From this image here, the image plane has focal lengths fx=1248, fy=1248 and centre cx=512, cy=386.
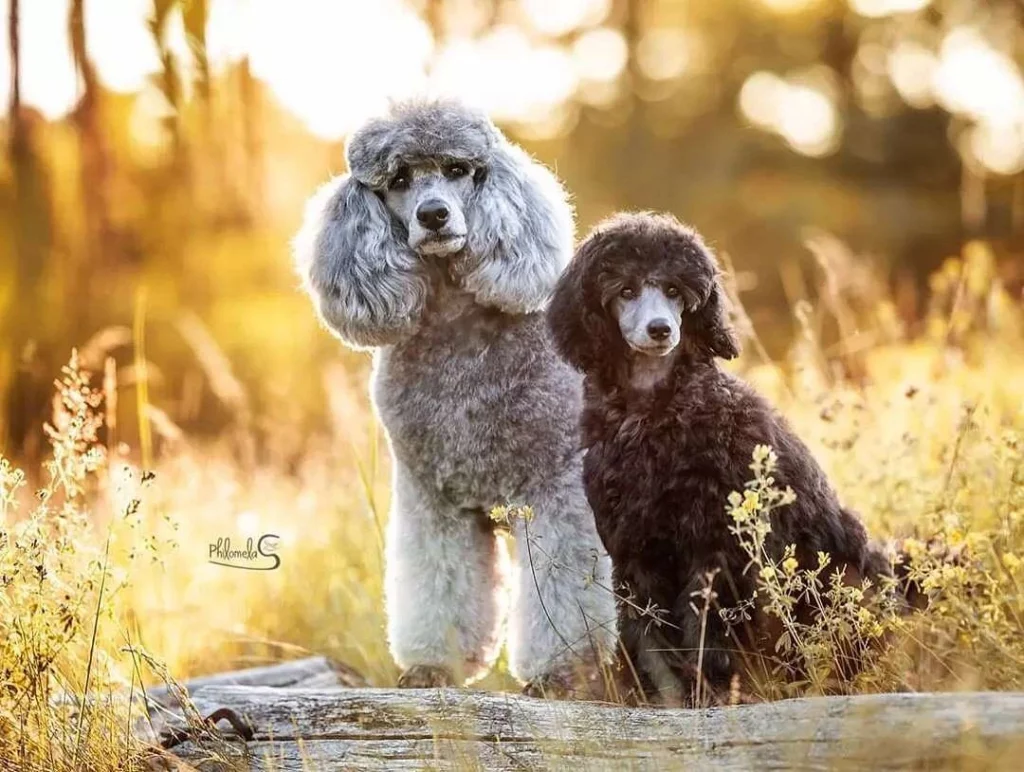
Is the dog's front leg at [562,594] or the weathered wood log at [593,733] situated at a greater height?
the dog's front leg at [562,594]

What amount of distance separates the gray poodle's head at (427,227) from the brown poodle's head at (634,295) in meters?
0.34

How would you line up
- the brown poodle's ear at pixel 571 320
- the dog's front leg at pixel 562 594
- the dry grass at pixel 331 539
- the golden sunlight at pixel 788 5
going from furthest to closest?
the golden sunlight at pixel 788 5 < the dog's front leg at pixel 562 594 < the brown poodle's ear at pixel 571 320 < the dry grass at pixel 331 539

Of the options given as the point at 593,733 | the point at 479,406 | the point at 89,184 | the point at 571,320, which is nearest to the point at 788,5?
the point at 89,184

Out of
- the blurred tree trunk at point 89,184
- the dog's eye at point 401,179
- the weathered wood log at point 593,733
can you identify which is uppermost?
the blurred tree trunk at point 89,184

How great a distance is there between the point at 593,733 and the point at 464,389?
4.25 ft

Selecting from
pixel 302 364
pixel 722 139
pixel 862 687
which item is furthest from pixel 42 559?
pixel 722 139

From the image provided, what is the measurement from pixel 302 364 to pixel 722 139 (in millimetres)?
6976

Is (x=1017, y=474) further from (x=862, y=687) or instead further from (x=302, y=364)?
(x=302, y=364)

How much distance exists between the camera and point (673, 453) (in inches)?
132

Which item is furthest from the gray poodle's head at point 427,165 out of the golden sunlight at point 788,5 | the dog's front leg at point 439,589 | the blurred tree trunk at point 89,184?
the golden sunlight at point 788,5

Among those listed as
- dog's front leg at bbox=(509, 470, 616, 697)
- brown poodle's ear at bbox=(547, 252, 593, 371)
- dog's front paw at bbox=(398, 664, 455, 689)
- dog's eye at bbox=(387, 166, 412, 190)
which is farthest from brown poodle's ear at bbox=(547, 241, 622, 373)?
dog's front paw at bbox=(398, 664, 455, 689)

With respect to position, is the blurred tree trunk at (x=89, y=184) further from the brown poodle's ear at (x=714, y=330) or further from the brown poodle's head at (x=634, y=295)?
the brown poodle's ear at (x=714, y=330)

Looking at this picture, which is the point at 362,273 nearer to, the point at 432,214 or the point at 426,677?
the point at 432,214

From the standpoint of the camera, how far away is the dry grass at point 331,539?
3.13m
